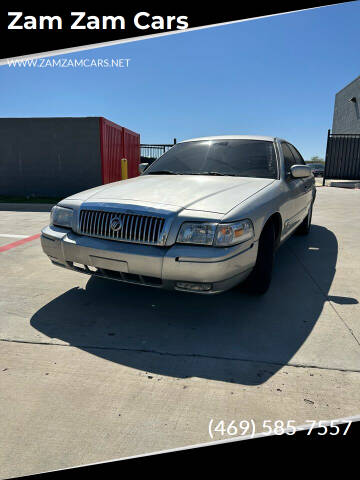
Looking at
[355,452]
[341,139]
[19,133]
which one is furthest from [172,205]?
[341,139]

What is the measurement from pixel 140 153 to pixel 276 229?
43.4ft

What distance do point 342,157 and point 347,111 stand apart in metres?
14.5

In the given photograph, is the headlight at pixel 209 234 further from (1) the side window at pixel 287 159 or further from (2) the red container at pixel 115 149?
(2) the red container at pixel 115 149

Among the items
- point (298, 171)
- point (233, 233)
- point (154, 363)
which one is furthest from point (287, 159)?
point (154, 363)

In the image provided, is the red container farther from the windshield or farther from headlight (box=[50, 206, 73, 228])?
headlight (box=[50, 206, 73, 228])

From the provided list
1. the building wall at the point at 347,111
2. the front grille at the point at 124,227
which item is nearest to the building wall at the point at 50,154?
the front grille at the point at 124,227

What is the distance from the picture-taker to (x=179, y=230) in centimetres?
247

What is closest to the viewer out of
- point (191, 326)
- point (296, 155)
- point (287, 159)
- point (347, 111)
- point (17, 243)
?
point (191, 326)

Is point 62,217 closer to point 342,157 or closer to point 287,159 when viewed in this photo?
point 287,159

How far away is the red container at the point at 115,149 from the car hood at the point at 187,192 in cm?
857

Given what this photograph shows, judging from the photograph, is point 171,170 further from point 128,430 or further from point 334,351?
point 128,430

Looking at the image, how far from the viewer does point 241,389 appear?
1.98 meters

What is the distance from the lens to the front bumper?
2420 mm

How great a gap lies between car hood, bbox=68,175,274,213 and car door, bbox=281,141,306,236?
15.4 inches
